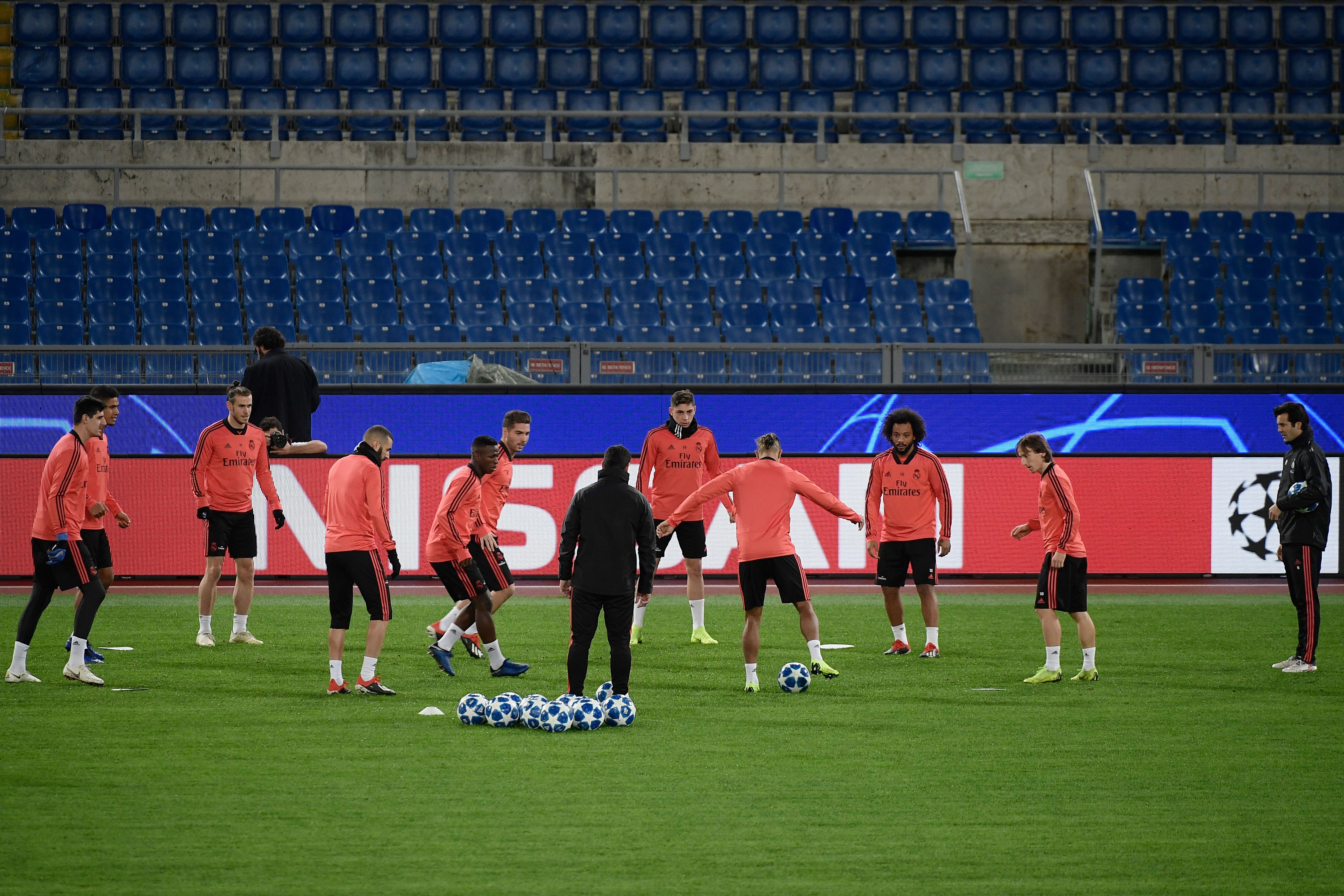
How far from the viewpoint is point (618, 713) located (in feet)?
29.5

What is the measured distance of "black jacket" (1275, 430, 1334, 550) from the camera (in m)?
11.2

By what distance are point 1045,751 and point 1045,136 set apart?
1997cm

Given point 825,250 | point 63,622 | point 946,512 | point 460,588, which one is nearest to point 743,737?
point 460,588

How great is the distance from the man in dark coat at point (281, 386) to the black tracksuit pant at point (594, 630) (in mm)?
5804

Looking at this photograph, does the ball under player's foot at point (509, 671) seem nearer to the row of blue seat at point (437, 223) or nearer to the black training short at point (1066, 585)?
the black training short at point (1066, 585)

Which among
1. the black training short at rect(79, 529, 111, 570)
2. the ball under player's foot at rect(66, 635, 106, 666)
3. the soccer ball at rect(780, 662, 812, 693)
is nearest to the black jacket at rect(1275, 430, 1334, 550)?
the soccer ball at rect(780, 662, 812, 693)

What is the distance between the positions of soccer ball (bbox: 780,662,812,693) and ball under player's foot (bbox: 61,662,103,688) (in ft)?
16.4

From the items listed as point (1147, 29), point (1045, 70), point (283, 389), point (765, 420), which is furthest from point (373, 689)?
point (1147, 29)

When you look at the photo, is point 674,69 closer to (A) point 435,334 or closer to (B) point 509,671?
(A) point 435,334

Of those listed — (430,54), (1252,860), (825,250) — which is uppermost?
(430,54)

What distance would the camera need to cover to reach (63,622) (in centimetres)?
1413

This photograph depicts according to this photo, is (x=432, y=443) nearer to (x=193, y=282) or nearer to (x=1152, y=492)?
(x=193, y=282)

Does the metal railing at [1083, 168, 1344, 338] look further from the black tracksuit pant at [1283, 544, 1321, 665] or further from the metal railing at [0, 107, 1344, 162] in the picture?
the black tracksuit pant at [1283, 544, 1321, 665]

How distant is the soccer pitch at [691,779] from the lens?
5.79 m
